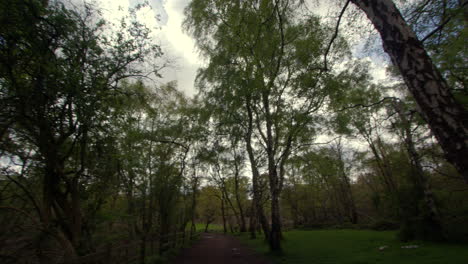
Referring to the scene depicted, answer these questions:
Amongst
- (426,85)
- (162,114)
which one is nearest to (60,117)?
(426,85)

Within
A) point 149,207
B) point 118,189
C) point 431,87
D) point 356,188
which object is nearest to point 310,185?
point 356,188

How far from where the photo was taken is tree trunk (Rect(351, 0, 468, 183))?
75.6 inches

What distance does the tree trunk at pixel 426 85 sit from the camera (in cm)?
192

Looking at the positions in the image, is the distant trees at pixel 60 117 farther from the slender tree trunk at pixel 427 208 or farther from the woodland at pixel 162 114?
the slender tree trunk at pixel 427 208

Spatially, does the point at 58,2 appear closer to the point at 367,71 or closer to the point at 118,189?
the point at 118,189

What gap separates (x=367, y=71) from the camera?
10.0 metres

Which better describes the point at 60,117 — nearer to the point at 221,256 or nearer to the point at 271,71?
the point at 271,71

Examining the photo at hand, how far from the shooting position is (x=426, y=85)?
2139 millimetres

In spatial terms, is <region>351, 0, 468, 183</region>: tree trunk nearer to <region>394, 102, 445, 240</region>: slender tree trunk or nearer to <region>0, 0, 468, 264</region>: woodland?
<region>0, 0, 468, 264</region>: woodland

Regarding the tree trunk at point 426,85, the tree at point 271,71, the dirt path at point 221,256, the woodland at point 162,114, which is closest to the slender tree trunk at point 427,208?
the woodland at point 162,114

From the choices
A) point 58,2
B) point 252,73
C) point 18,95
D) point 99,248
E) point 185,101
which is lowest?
point 99,248

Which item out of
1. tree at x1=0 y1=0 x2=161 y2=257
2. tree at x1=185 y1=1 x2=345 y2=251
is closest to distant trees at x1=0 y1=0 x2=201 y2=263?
tree at x1=0 y1=0 x2=161 y2=257

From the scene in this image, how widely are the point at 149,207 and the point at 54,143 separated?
7.64 meters

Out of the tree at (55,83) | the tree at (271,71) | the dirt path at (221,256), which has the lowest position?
the dirt path at (221,256)
